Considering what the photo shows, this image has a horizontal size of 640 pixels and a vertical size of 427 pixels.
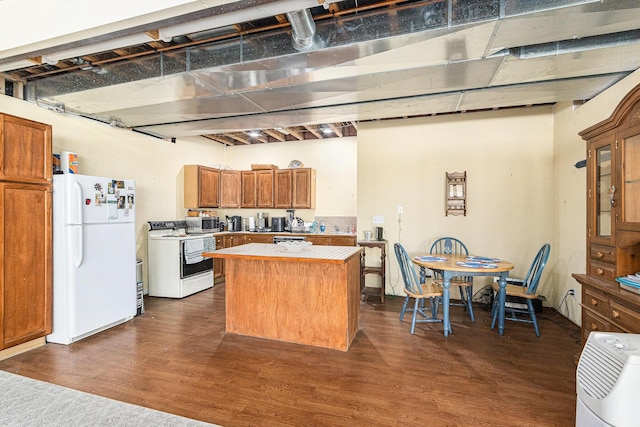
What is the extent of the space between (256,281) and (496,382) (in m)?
2.30

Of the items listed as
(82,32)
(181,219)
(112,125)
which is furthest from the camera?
(181,219)

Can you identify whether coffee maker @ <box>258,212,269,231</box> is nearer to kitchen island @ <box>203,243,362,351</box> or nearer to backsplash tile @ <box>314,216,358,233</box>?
backsplash tile @ <box>314,216,358,233</box>

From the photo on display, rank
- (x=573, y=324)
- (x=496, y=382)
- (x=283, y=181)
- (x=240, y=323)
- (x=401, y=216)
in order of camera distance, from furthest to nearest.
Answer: (x=283, y=181), (x=401, y=216), (x=573, y=324), (x=240, y=323), (x=496, y=382)

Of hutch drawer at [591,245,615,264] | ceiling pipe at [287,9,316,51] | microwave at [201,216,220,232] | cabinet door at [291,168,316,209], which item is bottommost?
hutch drawer at [591,245,615,264]

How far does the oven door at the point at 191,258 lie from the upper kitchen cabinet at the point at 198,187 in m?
0.96

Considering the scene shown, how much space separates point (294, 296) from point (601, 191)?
2.82 m

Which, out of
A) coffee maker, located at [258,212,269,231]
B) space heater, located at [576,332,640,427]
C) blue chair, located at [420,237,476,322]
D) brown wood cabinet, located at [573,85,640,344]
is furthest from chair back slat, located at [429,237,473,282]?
coffee maker, located at [258,212,269,231]

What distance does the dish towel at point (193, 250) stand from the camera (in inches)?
183

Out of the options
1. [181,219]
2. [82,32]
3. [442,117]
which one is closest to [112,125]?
[181,219]

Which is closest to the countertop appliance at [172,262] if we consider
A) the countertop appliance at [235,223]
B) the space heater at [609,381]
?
the countertop appliance at [235,223]

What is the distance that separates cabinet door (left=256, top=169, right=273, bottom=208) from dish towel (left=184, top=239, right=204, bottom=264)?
5.08 feet

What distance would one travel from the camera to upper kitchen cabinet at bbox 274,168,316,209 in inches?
229

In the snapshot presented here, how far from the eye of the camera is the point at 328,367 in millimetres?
2561

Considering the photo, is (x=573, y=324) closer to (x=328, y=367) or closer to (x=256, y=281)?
(x=328, y=367)
